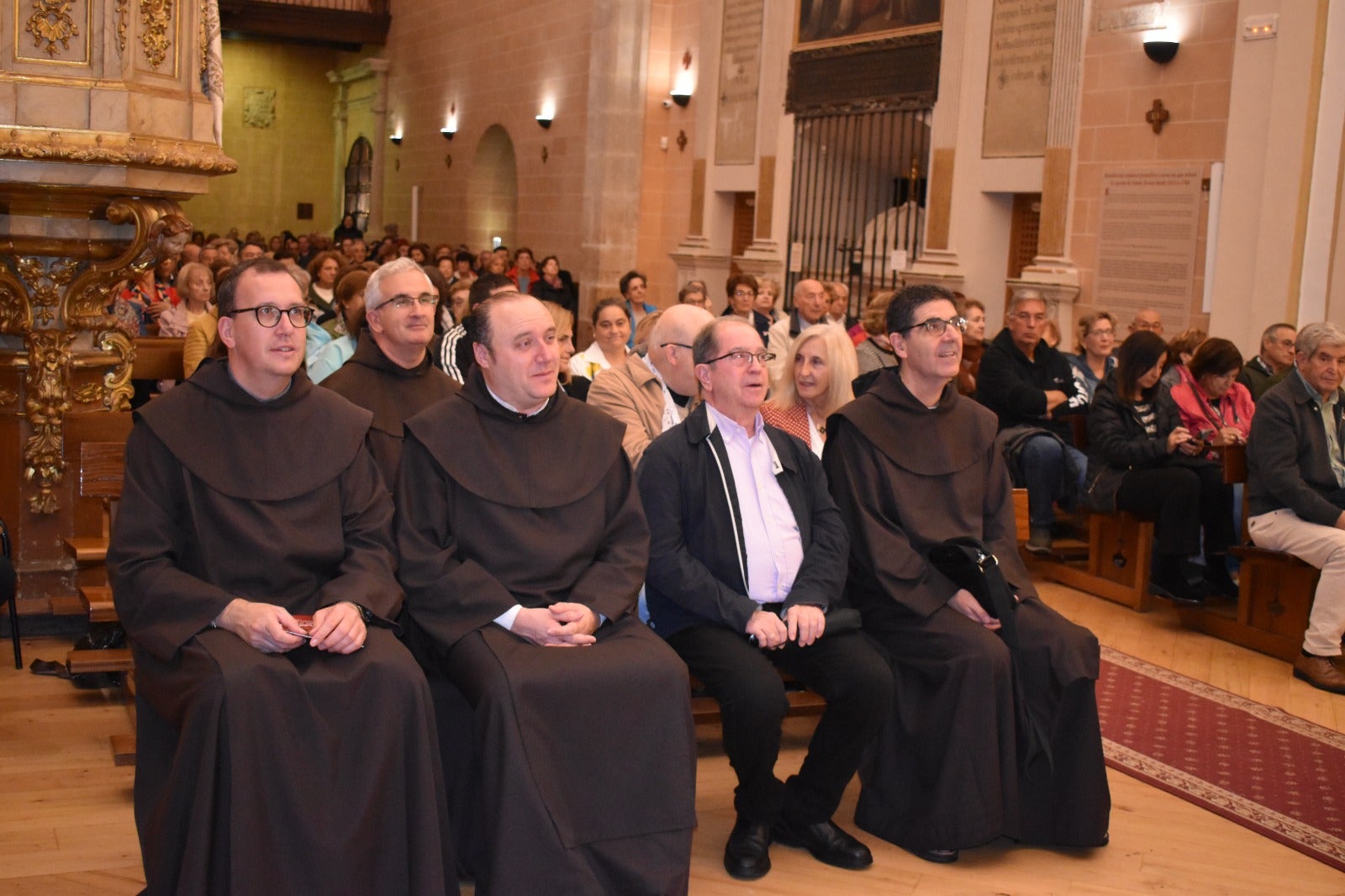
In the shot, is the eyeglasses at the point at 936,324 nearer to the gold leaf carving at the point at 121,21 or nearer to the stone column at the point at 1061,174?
the gold leaf carving at the point at 121,21

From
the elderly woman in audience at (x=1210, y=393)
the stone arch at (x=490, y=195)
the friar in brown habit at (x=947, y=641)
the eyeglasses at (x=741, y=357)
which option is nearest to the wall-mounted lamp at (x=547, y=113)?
the stone arch at (x=490, y=195)

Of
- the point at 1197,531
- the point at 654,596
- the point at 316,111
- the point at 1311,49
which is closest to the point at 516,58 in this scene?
the point at 316,111

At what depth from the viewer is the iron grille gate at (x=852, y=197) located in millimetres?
12688

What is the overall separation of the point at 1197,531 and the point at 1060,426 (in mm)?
1196

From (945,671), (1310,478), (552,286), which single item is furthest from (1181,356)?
(552,286)

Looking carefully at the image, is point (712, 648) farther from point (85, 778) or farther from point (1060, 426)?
point (1060, 426)

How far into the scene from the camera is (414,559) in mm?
3730

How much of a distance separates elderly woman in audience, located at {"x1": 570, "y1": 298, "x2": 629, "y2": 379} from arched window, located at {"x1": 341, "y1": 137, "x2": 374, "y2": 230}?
2017 cm

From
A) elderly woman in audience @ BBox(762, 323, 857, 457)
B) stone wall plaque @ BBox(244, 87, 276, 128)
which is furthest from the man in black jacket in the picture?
stone wall plaque @ BBox(244, 87, 276, 128)

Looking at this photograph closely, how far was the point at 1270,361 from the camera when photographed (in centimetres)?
756

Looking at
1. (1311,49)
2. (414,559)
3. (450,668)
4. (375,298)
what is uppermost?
(1311,49)

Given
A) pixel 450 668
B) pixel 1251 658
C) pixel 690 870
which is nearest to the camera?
pixel 450 668

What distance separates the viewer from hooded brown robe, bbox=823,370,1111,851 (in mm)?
4074

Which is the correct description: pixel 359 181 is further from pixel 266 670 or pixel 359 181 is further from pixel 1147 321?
pixel 266 670
